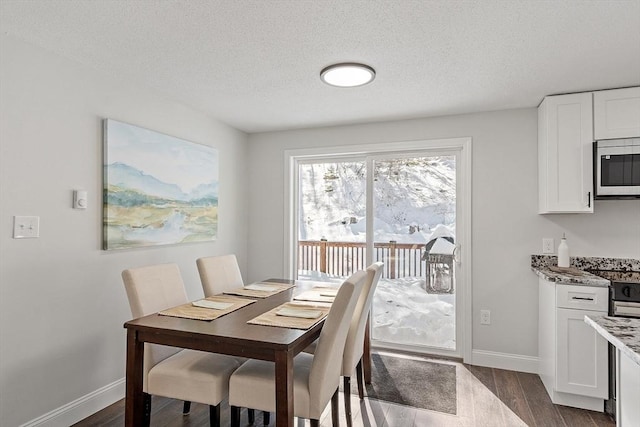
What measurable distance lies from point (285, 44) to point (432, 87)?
49.5 inches

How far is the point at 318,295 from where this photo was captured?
260cm

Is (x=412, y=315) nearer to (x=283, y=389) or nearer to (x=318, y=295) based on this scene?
(x=318, y=295)

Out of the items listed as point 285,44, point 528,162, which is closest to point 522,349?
point 528,162

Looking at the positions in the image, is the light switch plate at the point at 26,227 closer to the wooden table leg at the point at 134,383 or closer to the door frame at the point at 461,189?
the wooden table leg at the point at 134,383

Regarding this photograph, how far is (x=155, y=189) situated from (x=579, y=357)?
3.37 meters

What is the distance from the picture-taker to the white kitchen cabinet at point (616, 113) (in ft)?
9.01

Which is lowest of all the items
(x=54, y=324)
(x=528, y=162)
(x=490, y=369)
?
(x=490, y=369)

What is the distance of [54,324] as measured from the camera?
227 cm

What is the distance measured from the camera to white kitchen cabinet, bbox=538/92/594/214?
2.86m

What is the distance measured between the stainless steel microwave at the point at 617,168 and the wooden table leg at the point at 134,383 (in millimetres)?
3308

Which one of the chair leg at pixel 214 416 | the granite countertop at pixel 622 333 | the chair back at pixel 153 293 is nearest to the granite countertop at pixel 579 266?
the granite countertop at pixel 622 333

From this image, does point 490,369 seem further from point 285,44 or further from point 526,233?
point 285,44

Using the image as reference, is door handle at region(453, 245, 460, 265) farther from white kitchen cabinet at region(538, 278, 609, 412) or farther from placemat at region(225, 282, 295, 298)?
placemat at region(225, 282, 295, 298)

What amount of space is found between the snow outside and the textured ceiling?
0.88 m
